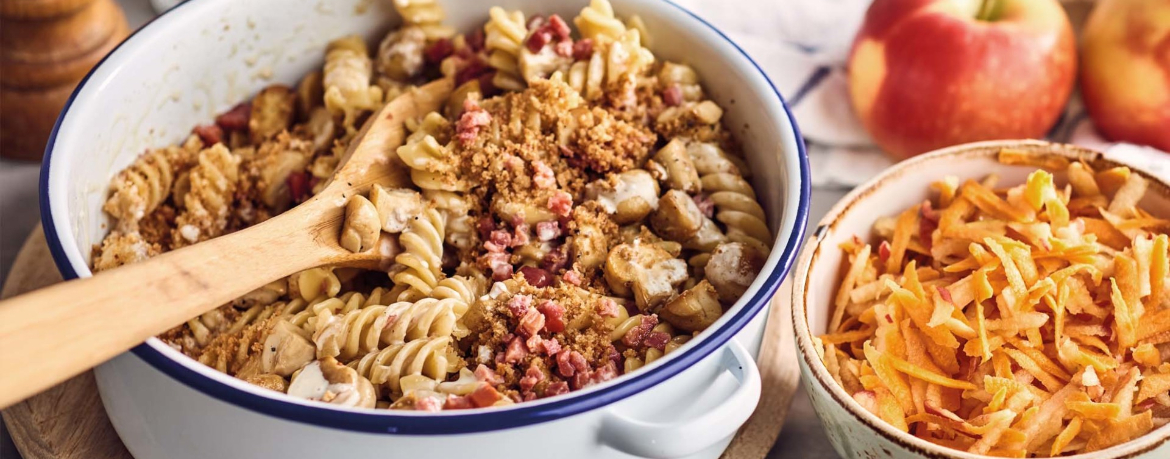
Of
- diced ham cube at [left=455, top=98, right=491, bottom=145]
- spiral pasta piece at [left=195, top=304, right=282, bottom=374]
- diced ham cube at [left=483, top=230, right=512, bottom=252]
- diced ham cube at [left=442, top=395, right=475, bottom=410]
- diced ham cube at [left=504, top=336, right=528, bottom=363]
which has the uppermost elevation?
diced ham cube at [left=455, top=98, right=491, bottom=145]

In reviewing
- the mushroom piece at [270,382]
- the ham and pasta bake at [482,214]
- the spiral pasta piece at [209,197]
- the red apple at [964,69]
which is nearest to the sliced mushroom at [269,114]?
the ham and pasta bake at [482,214]

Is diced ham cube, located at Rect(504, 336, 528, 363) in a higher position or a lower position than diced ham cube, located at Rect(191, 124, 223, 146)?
higher

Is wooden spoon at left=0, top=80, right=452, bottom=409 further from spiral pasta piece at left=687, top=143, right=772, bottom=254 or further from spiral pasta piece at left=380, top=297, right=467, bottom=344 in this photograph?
spiral pasta piece at left=687, top=143, right=772, bottom=254

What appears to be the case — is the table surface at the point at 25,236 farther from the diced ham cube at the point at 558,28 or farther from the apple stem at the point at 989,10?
the diced ham cube at the point at 558,28

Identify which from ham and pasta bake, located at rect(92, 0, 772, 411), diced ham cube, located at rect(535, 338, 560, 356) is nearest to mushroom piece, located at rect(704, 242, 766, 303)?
ham and pasta bake, located at rect(92, 0, 772, 411)

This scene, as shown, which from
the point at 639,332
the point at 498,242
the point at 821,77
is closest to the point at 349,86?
the point at 498,242

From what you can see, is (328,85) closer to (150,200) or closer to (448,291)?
(150,200)
